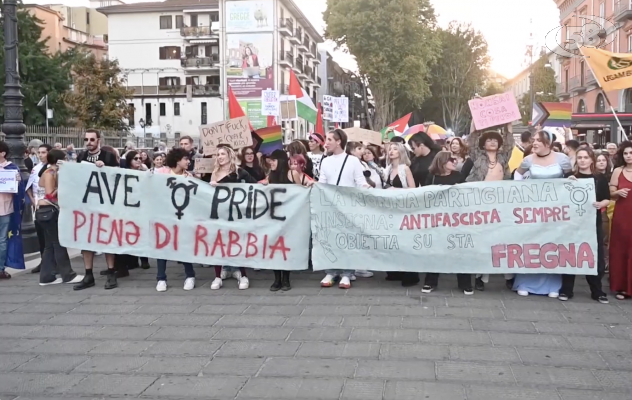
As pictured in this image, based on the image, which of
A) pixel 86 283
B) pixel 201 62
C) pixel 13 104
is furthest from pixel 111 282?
pixel 201 62

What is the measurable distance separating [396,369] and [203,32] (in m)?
56.6

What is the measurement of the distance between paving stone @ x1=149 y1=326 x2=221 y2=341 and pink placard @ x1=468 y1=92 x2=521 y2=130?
4.65 metres

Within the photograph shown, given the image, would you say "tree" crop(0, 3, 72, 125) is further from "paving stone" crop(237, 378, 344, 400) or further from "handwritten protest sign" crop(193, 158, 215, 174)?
"paving stone" crop(237, 378, 344, 400)

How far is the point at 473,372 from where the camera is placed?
15.7 ft

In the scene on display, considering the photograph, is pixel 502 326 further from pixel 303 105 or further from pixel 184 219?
pixel 303 105

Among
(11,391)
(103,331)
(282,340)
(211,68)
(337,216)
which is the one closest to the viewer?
(11,391)

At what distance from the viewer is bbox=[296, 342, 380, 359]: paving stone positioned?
5.23 metres

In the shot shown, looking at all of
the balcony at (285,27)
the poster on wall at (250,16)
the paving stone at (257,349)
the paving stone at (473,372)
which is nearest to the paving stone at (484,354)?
the paving stone at (473,372)

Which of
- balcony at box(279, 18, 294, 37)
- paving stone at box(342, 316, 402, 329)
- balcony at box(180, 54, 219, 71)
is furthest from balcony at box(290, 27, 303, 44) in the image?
paving stone at box(342, 316, 402, 329)

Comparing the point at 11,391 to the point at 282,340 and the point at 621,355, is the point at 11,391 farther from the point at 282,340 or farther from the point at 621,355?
the point at 621,355

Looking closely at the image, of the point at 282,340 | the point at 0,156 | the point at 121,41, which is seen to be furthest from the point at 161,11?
the point at 282,340

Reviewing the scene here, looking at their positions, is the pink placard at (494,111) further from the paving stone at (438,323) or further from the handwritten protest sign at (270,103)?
the handwritten protest sign at (270,103)

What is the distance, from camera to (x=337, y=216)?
7.80 m

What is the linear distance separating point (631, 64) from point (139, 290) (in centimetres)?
702
